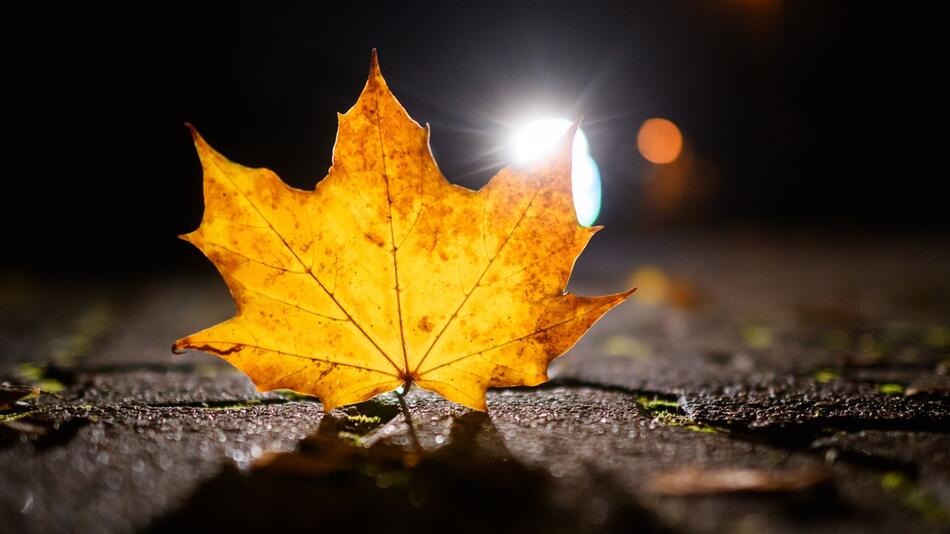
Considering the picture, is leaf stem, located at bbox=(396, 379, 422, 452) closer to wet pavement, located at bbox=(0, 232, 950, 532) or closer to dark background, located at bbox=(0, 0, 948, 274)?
wet pavement, located at bbox=(0, 232, 950, 532)

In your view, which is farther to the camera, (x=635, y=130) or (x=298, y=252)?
(x=635, y=130)

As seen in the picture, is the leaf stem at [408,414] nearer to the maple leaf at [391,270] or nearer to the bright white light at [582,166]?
the maple leaf at [391,270]

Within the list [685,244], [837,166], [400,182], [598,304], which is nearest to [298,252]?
[400,182]

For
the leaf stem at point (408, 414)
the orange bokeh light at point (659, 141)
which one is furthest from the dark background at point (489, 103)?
the leaf stem at point (408, 414)

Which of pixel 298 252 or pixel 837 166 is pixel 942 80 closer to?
pixel 837 166

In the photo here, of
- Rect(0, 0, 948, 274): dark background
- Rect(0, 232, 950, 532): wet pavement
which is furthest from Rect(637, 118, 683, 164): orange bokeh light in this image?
Rect(0, 232, 950, 532): wet pavement

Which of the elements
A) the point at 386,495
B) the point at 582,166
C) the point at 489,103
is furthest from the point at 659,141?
the point at 386,495
